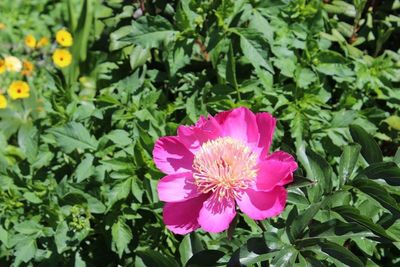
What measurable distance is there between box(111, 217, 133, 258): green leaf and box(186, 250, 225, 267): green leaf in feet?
1.53

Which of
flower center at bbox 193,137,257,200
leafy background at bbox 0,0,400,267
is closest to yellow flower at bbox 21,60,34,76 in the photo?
leafy background at bbox 0,0,400,267

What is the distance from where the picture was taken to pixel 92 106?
2217 millimetres

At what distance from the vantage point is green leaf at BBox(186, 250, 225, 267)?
144 centimetres

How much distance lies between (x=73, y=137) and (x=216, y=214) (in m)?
0.85

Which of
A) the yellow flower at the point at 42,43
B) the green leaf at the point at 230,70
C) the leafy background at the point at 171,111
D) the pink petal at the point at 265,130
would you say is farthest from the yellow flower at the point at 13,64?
the pink petal at the point at 265,130

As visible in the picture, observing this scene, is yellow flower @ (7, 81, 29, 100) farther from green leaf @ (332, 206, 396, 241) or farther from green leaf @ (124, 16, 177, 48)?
green leaf @ (332, 206, 396, 241)

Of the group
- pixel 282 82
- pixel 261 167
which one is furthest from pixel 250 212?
pixel 282 82

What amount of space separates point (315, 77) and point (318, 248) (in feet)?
2.86

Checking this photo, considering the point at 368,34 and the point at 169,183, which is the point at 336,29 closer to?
the point at 368,34

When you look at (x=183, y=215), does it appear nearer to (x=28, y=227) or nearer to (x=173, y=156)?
(x=173, y=156)

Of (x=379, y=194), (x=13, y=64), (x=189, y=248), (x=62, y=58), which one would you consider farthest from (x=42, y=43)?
(x=379, y=194)

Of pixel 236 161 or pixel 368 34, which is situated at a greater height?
pixel 236 161

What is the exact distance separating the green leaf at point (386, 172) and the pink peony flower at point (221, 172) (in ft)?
0.72

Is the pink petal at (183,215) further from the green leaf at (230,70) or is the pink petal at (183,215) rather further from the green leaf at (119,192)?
the green leaf at (230,70)
